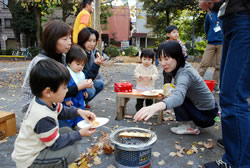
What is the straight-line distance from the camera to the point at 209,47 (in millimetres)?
5266

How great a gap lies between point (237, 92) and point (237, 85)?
6cm

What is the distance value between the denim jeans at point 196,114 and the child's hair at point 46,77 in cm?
185

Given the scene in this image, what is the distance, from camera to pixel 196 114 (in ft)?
8.92

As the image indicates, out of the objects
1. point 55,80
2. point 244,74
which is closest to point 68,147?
point 55,80

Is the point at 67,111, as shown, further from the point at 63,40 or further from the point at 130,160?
the point at 63,40

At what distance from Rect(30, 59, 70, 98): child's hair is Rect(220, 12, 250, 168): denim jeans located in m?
1.45

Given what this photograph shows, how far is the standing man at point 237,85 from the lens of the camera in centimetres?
163

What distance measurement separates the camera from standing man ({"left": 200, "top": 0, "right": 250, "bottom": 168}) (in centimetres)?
163

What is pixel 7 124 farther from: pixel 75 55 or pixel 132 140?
pixel 132 140

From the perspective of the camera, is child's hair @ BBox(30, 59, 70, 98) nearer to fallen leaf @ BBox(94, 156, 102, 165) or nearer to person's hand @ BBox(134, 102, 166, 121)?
person's hand @ BBox(134, 102, 166, 121)

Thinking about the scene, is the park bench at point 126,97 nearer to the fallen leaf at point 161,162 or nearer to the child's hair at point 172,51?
the child's hair at point 172,51

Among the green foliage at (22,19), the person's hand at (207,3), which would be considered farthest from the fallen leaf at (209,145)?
the green foliage at (22,19)

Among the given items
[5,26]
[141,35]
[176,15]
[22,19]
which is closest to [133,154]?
[176,15]

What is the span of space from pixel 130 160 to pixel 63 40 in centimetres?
168
